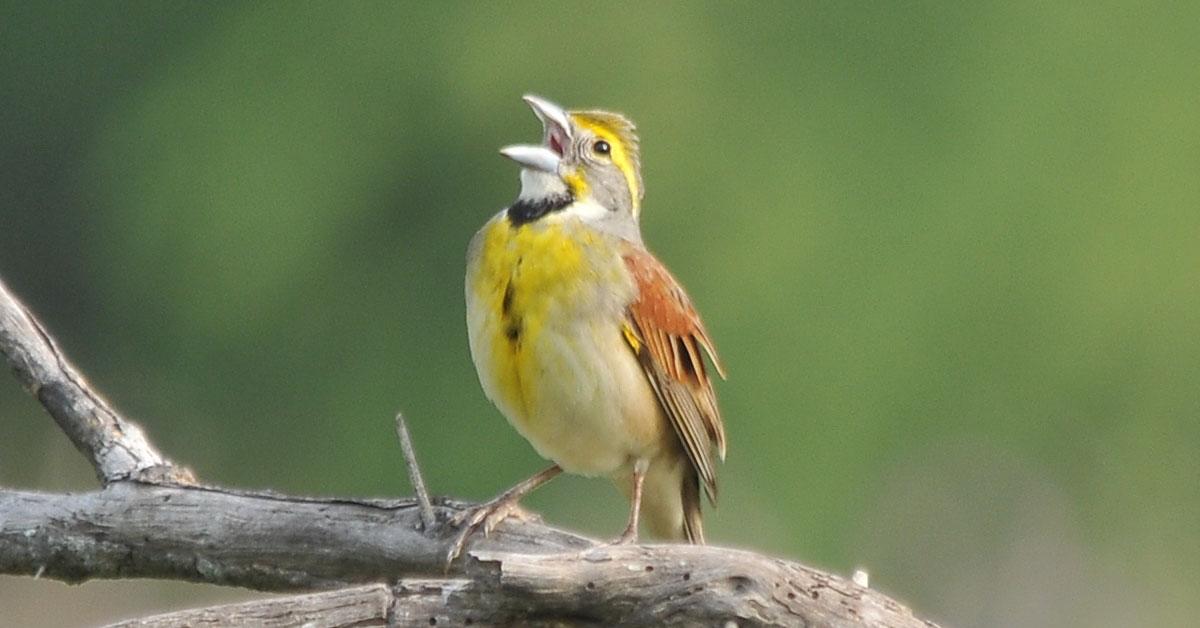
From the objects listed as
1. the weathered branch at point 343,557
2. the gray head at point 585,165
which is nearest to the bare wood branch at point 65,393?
the weathered branch at point 343,557

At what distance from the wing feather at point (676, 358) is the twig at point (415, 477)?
83cm

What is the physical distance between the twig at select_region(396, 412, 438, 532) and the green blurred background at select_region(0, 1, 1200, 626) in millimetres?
12866

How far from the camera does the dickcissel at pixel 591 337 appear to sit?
6.53m

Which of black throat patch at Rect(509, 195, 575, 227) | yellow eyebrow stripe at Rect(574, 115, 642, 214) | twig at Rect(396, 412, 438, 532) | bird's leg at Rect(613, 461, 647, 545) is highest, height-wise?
yellow eyebrow stripe at Rect(574, 115, 642, 214)

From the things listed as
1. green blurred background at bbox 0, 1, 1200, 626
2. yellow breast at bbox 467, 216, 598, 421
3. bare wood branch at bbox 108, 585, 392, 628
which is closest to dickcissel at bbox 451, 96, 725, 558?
yellow breast at bbox 467, 216, 598, 421

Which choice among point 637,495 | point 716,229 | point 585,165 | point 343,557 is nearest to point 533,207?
point 585,165

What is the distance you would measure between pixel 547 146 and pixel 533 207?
0.35 m

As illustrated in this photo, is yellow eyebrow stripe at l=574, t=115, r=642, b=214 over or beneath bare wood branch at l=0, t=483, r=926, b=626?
over

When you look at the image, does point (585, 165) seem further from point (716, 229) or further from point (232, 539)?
point (716, 229)

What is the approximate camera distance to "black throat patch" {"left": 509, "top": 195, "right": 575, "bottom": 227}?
6.80m

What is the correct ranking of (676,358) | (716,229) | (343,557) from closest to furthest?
1. (343,557)
2. (676,358)
3. (716,229)

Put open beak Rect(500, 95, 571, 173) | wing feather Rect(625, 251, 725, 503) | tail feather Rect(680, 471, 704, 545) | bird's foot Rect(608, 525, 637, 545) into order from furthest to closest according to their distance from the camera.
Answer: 1. tail feather Rect(680, 471, 704, 545)
2. open beak Rect(500, 95, 571, 173)
3. wing feather Rect(625, 251, 725, 503)
4. bird's foot Rect(608, 525, 637, 545)

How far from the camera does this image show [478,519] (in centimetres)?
621

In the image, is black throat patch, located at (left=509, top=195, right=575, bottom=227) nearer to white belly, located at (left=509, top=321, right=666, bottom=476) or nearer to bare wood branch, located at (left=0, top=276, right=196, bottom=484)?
white belly, located at (left=509, top=321, right=666, bottom=476)
